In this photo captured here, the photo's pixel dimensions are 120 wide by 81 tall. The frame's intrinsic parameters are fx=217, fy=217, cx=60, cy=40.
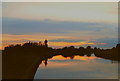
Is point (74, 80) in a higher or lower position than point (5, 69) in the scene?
lower

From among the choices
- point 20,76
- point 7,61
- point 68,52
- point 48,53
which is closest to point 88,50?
point 68,52

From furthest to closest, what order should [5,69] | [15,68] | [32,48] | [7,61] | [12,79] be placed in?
[32,48] < [7,61] < [15,68] < [5,69] < [12,79]

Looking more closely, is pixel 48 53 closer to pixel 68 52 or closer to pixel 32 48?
pixel 32 48

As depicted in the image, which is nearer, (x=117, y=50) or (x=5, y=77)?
(x=5, y=77)

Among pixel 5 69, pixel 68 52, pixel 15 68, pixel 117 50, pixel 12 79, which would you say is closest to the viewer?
pixel 12 79

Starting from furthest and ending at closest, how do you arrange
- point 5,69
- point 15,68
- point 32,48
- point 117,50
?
point 117,50, point 32,48, point 15,68, point 5,69

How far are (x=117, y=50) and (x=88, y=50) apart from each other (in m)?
36.0

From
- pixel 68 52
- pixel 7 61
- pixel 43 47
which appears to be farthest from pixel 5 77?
pixel 68 52

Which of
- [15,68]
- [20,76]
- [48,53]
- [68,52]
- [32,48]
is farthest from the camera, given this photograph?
[68,52]

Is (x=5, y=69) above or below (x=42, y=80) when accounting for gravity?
above

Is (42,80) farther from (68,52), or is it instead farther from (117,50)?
(68,52)

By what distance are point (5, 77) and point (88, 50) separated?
8398cm

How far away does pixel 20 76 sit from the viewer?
22.9 metres

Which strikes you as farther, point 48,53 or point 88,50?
point 88,50
